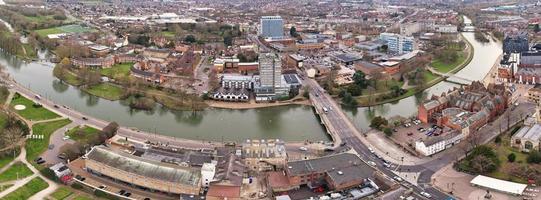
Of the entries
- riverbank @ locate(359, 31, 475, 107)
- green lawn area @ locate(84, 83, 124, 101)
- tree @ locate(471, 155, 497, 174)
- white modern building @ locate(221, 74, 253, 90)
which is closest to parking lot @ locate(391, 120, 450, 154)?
tree @ locate(471, 155, 497, 174)

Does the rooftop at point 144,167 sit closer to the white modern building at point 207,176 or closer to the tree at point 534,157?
the white modern building at point 207,176

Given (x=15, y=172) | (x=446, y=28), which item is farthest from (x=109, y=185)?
(x=446, y=28)

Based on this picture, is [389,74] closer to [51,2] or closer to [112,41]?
[112,41]

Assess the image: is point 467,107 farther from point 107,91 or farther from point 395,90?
point 107,91

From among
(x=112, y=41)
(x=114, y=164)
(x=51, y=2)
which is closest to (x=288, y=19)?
(x=112, y=41)

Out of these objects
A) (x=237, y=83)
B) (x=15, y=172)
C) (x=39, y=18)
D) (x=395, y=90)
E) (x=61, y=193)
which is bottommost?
(x=61, y=193)

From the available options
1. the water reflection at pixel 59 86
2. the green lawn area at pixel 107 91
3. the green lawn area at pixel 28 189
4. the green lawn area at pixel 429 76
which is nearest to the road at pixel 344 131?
the green lawn area at pixel 429 76
